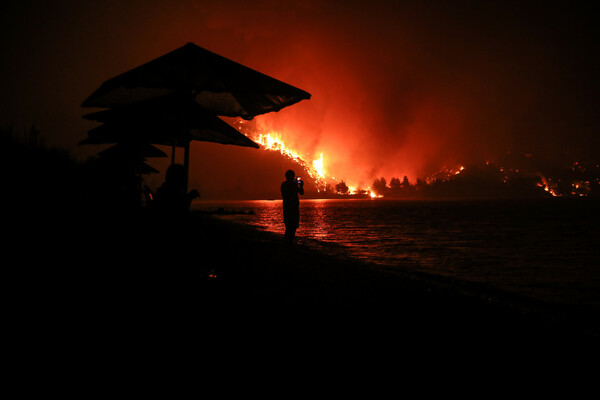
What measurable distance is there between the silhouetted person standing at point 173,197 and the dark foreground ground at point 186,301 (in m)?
0.15

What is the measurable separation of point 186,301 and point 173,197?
130 cm

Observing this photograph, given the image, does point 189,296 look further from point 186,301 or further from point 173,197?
point 173,197

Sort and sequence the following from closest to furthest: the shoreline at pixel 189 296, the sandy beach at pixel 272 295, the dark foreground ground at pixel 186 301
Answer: the dark foreground ground at pixel 186 301 < the shoreline at pixel 189 296 < the sandy beach at pixel 272 295

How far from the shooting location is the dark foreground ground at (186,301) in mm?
3645

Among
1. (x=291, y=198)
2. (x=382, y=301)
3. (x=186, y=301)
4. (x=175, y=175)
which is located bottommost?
(x=382, y=301)

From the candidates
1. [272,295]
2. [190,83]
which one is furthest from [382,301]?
[190,83]

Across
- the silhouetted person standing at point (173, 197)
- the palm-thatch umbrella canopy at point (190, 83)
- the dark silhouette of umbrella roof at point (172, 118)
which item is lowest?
the silhouetted person standing at point (173, 197)

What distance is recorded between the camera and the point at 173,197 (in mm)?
4379

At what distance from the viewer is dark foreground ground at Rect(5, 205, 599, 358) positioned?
3645mm

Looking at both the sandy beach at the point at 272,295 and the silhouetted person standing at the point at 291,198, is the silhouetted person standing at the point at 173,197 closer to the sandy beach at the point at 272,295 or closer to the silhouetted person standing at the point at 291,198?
the sandy beach at the point at 272,295

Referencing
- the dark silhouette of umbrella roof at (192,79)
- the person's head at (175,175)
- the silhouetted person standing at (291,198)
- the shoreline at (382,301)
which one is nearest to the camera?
the person's head at (175,175)

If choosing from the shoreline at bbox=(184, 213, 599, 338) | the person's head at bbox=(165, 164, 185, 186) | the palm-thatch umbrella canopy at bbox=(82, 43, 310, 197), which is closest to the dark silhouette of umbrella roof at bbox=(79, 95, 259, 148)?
the palm-thatch umbrella canopy at bbox=(82, 43, 310, 197)

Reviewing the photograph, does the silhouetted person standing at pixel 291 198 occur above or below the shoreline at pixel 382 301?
above

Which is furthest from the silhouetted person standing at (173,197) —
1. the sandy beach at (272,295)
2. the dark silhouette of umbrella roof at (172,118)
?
the dark silhouette of umbrella roof at (172,118)
